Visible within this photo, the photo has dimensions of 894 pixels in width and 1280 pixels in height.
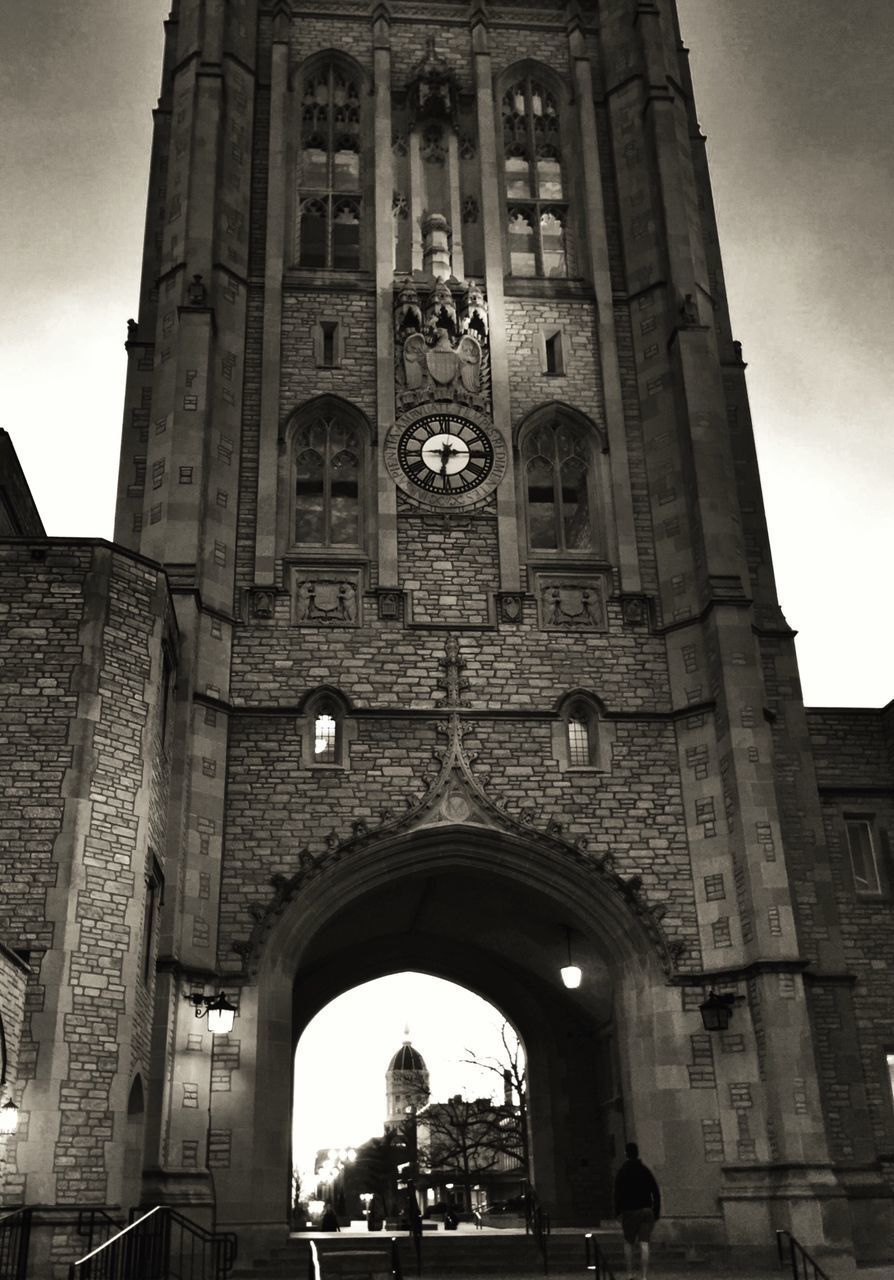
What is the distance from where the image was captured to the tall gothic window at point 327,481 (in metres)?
22.0

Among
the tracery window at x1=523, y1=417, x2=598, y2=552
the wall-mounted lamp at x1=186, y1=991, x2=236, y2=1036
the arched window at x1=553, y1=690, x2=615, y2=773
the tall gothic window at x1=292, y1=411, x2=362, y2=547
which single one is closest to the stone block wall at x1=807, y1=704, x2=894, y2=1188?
the arched window at x1=553, y1=690, x2=615, y2=773

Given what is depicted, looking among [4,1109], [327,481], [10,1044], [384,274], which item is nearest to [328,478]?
[327,481]

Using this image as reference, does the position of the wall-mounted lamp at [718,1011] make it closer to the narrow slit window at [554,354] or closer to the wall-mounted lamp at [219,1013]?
the wall-mounted lamp at [219,1013]

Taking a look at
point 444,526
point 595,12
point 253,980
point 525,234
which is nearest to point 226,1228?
point 253,980

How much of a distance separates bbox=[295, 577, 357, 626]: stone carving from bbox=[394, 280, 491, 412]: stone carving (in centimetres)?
375

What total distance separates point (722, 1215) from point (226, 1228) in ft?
20.8

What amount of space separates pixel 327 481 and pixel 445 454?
6.70ft

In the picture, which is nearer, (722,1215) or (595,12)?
(722,1215)

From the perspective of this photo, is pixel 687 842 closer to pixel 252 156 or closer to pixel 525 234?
pixel 525 234

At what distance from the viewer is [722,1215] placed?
17188 millimetres

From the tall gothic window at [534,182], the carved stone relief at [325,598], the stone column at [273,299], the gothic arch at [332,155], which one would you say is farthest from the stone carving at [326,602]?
the tall gothic window at [534,182]

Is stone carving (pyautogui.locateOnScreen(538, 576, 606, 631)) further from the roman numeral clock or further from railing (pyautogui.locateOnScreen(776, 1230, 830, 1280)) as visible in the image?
railing (pyautogui.locateOnScreen(776, 1230, 830, 1280))

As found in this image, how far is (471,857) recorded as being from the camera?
19484mm

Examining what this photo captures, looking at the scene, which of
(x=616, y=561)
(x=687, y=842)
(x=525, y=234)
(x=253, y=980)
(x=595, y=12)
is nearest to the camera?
(x=253, y=980)
